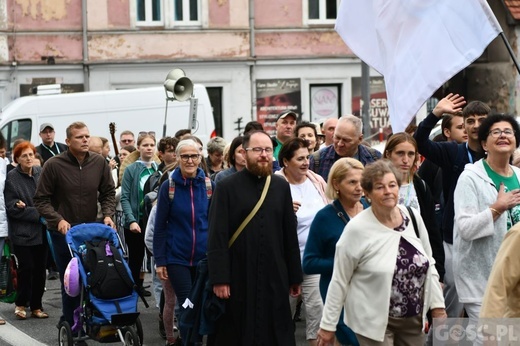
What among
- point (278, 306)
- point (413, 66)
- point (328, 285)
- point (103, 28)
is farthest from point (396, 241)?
point (103, 28)

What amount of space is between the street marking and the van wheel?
146 cm

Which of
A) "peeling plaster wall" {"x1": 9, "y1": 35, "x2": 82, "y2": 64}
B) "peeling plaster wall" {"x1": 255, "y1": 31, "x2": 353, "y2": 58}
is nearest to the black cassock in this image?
"peeling plaster wall" {"x1": 9, "y1": 35, "x2": 82, "y2": 64}

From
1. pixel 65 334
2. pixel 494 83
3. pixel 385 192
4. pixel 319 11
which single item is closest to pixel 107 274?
pixel 65 334

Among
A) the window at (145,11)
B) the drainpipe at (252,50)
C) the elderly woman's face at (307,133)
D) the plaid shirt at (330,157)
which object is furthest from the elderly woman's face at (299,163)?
the window at (145,11)

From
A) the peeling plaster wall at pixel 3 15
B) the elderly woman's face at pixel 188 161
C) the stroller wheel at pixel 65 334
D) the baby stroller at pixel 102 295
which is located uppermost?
the peeling plaster wall at pixel 3 15

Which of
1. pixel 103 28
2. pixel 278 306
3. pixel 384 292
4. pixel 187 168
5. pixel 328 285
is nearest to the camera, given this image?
pixel 384 292

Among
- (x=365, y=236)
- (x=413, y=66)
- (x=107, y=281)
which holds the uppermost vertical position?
(x=413, y=66)

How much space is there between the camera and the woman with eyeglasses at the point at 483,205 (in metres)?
8.38

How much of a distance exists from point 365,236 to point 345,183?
1.05 metres

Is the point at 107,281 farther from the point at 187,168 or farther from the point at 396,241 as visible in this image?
the point at 396,241

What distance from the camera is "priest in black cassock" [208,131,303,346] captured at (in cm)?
891

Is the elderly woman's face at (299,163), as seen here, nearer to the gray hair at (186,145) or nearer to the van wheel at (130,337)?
the gray hair at (186,145)

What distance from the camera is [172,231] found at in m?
10.7

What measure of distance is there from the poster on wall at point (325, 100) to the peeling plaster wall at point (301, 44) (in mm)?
931
